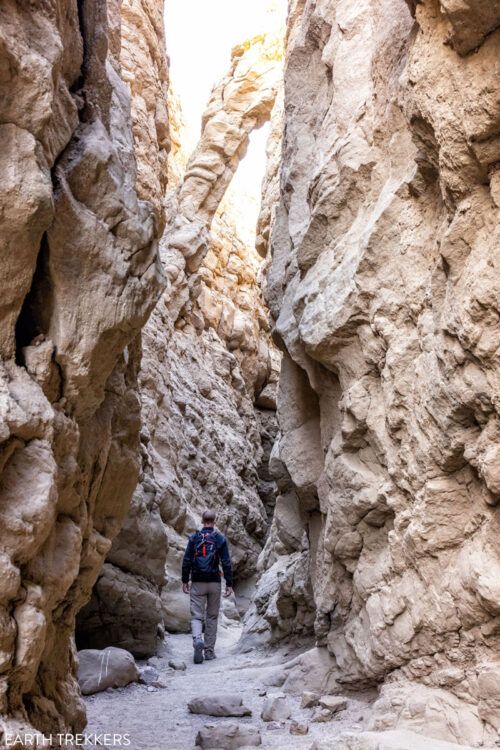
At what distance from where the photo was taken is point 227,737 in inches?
208

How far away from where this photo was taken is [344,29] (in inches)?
324

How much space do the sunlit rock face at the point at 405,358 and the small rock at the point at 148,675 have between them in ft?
7.72

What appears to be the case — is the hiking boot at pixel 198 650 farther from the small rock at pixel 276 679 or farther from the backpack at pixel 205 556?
the small rock at pixel 276 679

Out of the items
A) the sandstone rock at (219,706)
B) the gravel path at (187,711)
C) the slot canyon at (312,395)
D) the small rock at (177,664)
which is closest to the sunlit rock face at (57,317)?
the slot canyon at (312,395)

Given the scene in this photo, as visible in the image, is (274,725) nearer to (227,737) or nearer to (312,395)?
(227,737)

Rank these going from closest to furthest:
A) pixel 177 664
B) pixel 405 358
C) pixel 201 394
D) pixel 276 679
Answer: pixel 405 358 → pixel 276 679 → pixel 177 664 → pixel 201 394

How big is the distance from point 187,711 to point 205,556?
3.29 metres

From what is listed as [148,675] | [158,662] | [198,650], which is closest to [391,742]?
[148,675]

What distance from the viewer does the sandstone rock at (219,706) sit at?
629 cm

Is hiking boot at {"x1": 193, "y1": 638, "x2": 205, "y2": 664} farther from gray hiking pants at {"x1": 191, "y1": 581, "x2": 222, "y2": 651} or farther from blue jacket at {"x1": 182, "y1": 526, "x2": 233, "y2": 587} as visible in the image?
blue jacket at {"x1": 182, "y1": 526, "x2": 233, "y2": 587}

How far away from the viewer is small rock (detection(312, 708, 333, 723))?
19.6 feet

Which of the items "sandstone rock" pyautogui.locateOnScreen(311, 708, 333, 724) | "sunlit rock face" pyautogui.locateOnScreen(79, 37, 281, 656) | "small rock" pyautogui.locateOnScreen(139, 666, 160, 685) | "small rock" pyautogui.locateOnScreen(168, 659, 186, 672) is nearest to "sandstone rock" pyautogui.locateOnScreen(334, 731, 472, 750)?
"sandstone rock" pyautogui.locateOnScreen(311, 708, 333, 724)

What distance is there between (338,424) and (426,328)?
8.22 feet

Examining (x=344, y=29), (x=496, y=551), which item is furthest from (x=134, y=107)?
(x=496, y=551)
